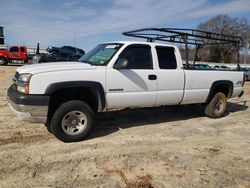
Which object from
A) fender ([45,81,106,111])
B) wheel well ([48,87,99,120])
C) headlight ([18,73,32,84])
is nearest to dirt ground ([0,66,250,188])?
wheel well ([48,87,99,120])

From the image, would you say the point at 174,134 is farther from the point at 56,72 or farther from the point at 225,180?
the point at 56,72

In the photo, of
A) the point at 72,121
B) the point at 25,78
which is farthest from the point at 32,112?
the point at 72,121

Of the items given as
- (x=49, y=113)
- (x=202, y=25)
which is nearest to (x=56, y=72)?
(x=49, y=113)

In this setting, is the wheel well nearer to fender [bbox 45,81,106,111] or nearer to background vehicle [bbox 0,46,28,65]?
fender [bbox 45,81,106,111]

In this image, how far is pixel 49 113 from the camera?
5.32m

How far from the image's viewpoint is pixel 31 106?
16.0ft

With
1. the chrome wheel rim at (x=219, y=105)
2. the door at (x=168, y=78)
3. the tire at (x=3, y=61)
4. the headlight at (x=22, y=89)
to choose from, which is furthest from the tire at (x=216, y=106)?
the tire at (x=3, y=61)

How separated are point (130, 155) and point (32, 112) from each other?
1.86 metres

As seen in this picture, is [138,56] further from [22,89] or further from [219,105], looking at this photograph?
[219,105]

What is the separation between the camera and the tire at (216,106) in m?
7.76

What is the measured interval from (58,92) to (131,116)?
282cm

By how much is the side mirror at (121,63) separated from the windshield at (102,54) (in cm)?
21

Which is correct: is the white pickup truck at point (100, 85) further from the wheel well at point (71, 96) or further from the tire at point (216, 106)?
the tire at point (216, 106)

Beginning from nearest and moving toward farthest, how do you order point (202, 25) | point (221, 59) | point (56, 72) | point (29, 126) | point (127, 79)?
1. point (56, 72)
2. point (127, 79)
3. point (29, 126)
4. point (221, 59)
5. point (202, 25)
